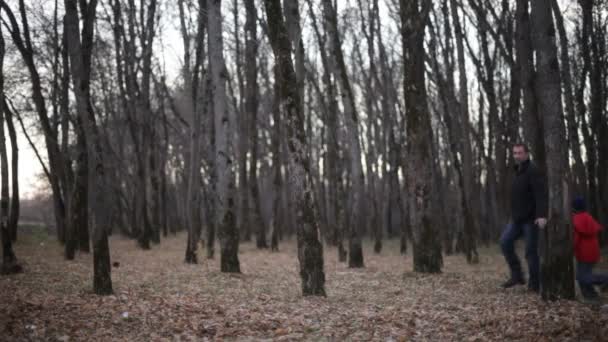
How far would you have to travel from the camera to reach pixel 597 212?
1862 centimetres

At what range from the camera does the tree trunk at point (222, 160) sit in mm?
12023

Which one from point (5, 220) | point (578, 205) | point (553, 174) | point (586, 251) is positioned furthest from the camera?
point (5, 220)

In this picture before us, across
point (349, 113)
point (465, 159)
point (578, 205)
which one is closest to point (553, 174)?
point (578, 205)

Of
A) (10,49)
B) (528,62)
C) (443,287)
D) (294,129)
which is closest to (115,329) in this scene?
(294,129)

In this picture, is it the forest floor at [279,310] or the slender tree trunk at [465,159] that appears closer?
the forest floor at [279,310]

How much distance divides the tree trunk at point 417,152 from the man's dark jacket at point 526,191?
3122 mm

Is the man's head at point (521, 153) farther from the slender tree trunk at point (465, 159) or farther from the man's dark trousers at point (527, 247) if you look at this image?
the slender tree trunk at point (465, 159)

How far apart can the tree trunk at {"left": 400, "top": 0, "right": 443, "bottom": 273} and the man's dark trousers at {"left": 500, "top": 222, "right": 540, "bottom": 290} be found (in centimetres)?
271

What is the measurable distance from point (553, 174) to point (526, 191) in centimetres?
96

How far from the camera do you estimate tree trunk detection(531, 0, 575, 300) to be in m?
7.07

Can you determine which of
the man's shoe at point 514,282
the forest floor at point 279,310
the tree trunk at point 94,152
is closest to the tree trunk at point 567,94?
the forest floor at point 279,310

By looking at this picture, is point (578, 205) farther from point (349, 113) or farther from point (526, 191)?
point (349, 113)

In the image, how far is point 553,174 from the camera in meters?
7.11

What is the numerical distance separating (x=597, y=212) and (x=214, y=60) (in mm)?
14355
